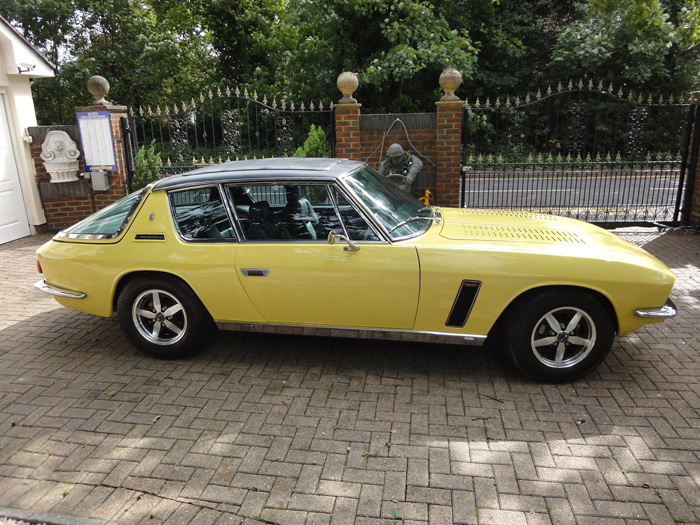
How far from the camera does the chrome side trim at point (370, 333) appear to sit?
3.89 m

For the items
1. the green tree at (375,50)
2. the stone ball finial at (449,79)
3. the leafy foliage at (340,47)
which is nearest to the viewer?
the stone ball finial at (449,79)

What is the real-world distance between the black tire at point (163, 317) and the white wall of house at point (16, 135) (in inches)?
235

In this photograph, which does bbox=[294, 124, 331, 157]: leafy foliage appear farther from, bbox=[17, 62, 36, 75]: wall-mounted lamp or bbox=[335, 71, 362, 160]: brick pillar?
bbox=[17, 62, 36, 75]: wall-mounted lamp

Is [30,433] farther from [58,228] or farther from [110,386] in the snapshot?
[58,228]

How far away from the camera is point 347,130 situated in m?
8.38

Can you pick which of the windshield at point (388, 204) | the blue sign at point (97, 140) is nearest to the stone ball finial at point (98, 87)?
the blue sign at point (97, 140)

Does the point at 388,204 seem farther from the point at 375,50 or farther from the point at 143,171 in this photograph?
the point at 375,50

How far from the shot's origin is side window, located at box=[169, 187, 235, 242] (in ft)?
14.0

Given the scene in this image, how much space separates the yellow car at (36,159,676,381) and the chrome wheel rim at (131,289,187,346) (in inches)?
0.4

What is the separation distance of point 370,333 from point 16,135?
8.02m

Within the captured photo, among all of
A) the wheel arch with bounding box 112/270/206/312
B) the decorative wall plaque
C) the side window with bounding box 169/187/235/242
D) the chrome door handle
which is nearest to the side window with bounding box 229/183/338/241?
the side window with bounding box 169/187/235/242

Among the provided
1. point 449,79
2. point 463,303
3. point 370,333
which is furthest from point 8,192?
point 463,303

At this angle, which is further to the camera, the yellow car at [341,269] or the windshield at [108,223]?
the windshield at [108,223]

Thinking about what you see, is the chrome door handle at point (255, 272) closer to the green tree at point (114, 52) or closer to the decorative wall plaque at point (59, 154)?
the decorative wall plaque at point (59, 154)
